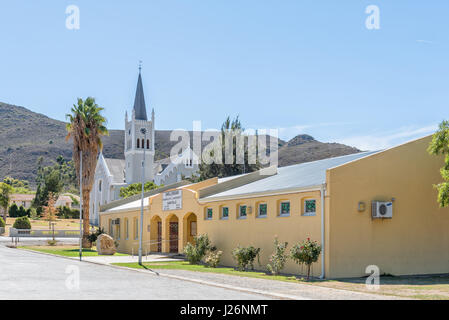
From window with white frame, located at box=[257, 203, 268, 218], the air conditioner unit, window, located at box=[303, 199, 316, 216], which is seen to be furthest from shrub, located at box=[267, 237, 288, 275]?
the air conditioner unit

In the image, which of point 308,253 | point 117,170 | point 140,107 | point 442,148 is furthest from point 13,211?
point 442,148

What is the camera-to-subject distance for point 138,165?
10212cm

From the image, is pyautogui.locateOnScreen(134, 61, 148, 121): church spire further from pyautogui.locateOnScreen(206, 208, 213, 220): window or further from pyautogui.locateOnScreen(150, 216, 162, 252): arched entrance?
pyautogui.locateOnScreen(206, 208, 213, 220): window

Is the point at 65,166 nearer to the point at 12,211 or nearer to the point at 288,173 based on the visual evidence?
the point at 12,211

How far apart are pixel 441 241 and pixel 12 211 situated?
298 feet

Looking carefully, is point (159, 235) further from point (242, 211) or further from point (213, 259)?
point (213, 259)

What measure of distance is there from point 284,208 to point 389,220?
14.9 ft

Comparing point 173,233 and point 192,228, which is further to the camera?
point 173,233

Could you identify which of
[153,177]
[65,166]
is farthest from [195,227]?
[65,166]

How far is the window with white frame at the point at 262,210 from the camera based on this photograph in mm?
25250

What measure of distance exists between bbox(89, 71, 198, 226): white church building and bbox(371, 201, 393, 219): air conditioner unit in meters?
76.7

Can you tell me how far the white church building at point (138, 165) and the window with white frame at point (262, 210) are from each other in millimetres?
71785

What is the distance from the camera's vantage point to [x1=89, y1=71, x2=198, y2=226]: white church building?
326 feet

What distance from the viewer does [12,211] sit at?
99688 millimetres
